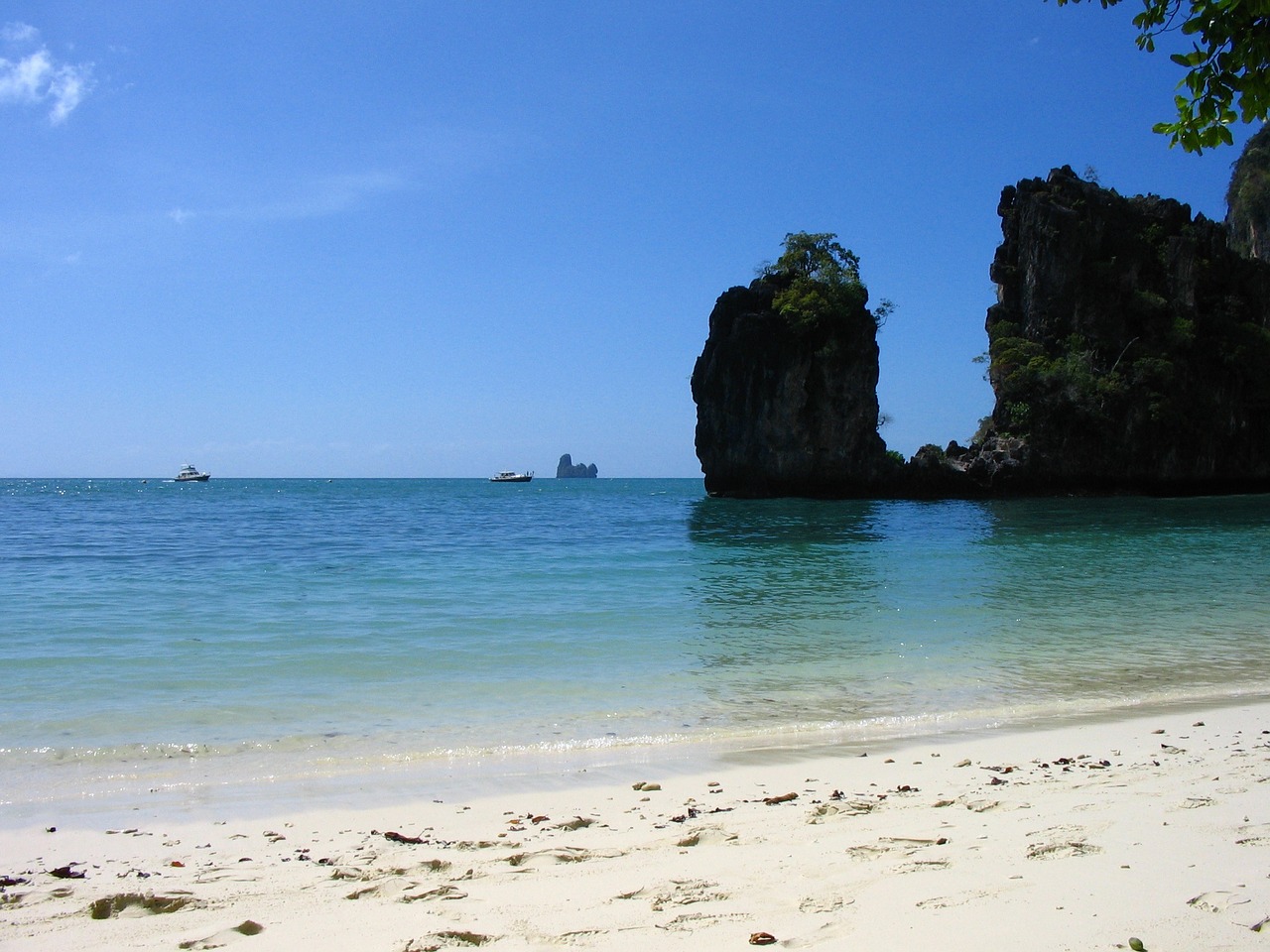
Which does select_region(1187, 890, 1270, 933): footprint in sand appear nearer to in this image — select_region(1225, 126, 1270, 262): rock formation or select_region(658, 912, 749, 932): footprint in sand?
select_region(658, 912, 749, 932): footprint in sand

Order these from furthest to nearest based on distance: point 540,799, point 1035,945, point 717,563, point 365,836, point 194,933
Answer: point 717,563 < point 540,799 < point 365,836 < point 194,933 < point 1035,945

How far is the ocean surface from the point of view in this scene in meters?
6.10

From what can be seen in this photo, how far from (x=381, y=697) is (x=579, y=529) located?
2104 centimetres

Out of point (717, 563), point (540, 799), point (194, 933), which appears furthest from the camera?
point (717, 563)

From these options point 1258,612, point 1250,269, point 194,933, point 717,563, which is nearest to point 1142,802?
point 194,933

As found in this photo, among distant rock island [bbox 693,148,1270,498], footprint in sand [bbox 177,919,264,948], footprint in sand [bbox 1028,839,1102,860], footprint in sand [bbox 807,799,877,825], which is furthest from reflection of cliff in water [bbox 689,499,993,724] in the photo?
distant rock island [bbox 693,148,1270,498]

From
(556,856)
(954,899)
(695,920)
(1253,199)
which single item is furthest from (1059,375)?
(695,920)

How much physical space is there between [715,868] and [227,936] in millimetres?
1923

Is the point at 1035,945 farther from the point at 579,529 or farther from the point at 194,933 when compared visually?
the point at 579,529

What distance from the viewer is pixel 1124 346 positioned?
5200 centimetres

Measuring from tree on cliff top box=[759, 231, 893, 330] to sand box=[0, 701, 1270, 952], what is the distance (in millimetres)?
44172

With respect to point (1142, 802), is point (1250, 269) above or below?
above

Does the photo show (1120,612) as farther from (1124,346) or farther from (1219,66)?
(1124,346)

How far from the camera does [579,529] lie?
28438 mm
